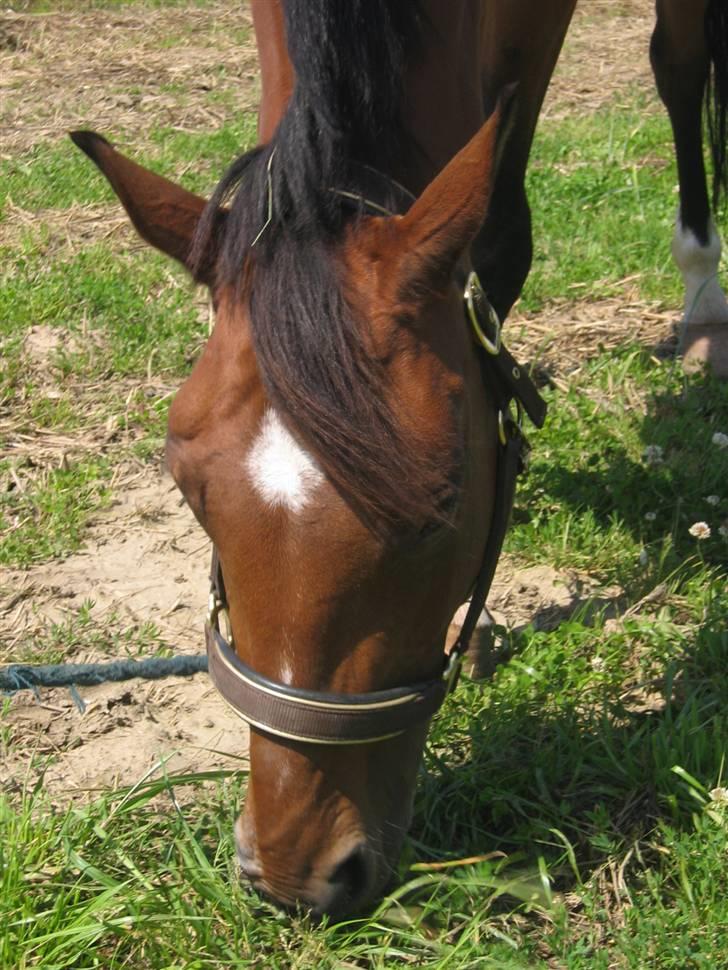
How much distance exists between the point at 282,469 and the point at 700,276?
3.12 m

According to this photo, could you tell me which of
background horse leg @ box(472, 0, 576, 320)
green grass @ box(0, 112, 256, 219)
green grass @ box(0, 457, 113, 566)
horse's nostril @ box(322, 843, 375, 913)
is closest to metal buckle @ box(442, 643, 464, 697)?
horse's nostril @ box(322, 843, 375, 913)

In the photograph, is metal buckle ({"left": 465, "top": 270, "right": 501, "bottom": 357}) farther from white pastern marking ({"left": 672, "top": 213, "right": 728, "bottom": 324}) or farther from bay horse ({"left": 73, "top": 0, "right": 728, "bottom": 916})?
white pastern marking ({"left": 672, "top": 213, "right": 728, "bottom": 324})

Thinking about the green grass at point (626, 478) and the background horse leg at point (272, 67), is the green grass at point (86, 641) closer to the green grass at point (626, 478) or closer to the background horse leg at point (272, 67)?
the green grass at point (626, 478)

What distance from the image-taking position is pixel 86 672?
2.87 m

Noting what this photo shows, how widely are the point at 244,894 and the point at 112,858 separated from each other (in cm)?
29

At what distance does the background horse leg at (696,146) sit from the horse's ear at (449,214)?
266 centimetres

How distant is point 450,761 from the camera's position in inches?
98.7

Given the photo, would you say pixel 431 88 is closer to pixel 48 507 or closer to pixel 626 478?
pixel 626 478

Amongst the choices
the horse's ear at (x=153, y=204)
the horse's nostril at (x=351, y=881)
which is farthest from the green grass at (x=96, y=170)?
the horse's nostril at (x=351, y=881)

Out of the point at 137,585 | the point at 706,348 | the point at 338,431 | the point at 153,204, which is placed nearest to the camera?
the point at 338,431

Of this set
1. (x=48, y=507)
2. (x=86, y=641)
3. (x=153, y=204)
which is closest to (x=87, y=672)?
(x=86, y=641)

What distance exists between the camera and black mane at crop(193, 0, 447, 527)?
5.42 feet

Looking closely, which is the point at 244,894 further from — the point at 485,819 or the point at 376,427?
the point at 376,427

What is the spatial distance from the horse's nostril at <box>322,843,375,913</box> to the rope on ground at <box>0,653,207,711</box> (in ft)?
3.66
